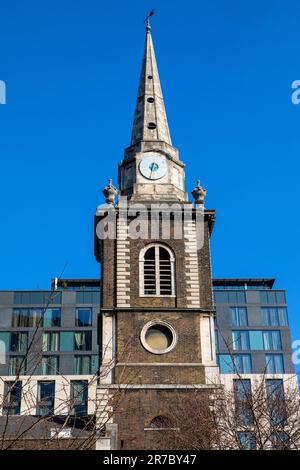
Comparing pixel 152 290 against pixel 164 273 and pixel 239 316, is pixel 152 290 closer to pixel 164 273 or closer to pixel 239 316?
pixel 164 273

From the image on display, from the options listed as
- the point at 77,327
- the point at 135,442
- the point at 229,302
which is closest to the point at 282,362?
the point at 229,302

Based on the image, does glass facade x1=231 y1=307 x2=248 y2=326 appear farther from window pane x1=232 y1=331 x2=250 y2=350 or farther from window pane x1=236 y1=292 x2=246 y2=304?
window pane x1=232 y1=331 x2=250 y2=350

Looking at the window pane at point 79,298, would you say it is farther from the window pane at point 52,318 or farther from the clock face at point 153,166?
the clock face at point 153,166

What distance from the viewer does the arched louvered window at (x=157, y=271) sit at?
32312 mm

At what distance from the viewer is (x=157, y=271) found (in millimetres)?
32719

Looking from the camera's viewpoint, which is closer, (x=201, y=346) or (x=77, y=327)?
(x=201, y=346)

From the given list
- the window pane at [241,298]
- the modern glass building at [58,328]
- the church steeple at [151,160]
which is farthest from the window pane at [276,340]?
the church steeple at [151,160]

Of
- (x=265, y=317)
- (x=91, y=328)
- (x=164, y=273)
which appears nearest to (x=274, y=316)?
(x=265, y=317)

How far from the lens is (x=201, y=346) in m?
30.9

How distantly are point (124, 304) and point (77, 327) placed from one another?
141ft

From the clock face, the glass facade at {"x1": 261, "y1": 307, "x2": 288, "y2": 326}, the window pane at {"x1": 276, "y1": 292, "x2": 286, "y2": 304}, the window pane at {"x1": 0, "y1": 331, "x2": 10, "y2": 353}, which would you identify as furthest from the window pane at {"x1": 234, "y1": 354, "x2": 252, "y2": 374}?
the clock face
